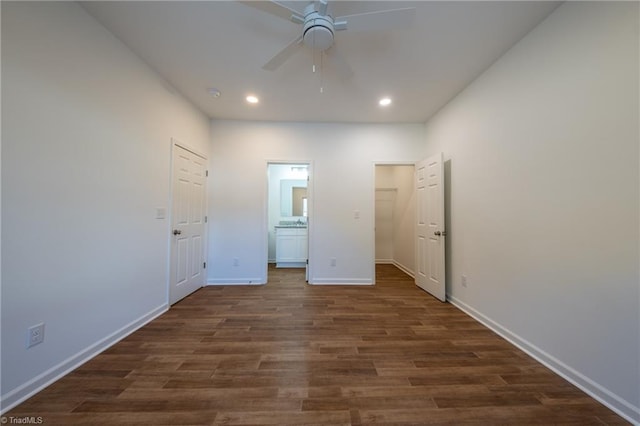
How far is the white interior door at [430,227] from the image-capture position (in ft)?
10.4

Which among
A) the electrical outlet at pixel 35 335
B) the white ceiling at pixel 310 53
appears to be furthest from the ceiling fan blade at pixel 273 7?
the electrical outlet at pixel 35 335

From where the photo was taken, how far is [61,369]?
1.63m

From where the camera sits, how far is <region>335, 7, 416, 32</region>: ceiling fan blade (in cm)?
151

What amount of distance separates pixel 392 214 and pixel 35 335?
5670 mm

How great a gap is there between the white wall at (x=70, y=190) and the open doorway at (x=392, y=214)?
4479mm

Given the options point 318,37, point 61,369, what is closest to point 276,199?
point 318,37

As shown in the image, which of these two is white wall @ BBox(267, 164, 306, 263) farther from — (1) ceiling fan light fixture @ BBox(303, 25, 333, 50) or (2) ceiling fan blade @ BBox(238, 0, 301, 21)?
(2) ceiling fan blade @ BBox(238, 0, 301, 21)

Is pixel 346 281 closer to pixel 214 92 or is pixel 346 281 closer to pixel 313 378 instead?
pixel 313 378

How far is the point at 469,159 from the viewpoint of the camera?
2816 millimetres

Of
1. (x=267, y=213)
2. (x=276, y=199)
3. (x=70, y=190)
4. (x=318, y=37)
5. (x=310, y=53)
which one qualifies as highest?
(x=310, y=53)

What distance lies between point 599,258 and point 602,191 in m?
0.43

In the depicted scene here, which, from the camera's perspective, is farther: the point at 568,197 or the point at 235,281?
the point at 235,281

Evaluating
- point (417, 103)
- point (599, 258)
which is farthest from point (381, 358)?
point (417, 103)

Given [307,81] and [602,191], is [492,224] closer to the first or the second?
[602,191]
